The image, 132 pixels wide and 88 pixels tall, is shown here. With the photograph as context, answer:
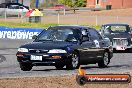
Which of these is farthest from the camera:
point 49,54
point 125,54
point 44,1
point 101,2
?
point 44,1

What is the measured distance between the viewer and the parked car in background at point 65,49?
54.5 feet

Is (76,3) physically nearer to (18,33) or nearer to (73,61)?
(18,33)

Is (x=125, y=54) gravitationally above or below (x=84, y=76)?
below

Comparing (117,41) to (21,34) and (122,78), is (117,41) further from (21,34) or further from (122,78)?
(122,78)

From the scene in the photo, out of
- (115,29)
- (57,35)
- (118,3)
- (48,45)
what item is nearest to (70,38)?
(57,35)

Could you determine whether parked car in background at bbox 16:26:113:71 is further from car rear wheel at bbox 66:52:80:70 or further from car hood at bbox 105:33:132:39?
car hood at bbox 105:33:132:39

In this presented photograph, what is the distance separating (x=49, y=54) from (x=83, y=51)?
57.6 inches

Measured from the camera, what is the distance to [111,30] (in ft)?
90.3

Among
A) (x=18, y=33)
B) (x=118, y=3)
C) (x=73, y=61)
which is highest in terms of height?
(x=73, y=61)

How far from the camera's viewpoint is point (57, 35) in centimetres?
1772

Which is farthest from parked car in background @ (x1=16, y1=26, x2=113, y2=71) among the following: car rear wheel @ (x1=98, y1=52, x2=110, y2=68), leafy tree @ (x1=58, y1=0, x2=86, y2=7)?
leafy tree @ (x1=58, y1=0, x2=86, y2=7)

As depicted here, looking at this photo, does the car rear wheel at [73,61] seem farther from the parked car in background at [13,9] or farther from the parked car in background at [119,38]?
the parked car in background at [13,9]

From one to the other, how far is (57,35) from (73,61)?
1158 millimetres

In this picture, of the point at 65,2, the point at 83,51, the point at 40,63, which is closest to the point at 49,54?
the point at 40,63
